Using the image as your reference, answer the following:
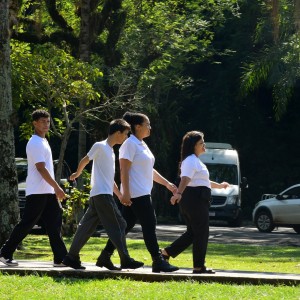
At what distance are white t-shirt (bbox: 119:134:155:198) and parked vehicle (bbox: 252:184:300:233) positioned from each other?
758 inches

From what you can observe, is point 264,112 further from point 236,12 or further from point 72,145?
point 72,145

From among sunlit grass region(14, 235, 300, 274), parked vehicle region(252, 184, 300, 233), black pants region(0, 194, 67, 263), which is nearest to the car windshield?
parked vehicle region(252, 184, 300, 233)

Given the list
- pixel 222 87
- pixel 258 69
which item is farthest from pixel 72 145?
pixel 258 69

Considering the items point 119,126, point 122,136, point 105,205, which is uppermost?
point 119,126

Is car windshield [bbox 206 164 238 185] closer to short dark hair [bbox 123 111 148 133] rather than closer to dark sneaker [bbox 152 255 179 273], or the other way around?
short dark hair [bbox 123 111 148 133]

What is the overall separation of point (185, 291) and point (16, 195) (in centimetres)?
682

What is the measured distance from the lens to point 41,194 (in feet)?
42.7

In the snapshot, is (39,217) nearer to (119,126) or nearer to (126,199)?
(126,199)

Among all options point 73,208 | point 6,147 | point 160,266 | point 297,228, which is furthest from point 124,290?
point 297,228

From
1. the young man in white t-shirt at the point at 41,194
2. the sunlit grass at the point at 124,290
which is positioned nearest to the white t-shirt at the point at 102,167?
the young man in white t-shirt at the point at 41,194

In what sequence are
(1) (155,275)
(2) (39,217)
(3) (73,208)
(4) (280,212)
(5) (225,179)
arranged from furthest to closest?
(5) (225,179)
(4) (280,212)
(3) (73,208)
(2) (39,217)
(1) (155,275)

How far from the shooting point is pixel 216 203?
120ft

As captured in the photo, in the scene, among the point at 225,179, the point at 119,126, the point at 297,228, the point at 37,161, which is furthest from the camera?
the point at 225,179

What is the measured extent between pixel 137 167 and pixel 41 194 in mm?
1253
